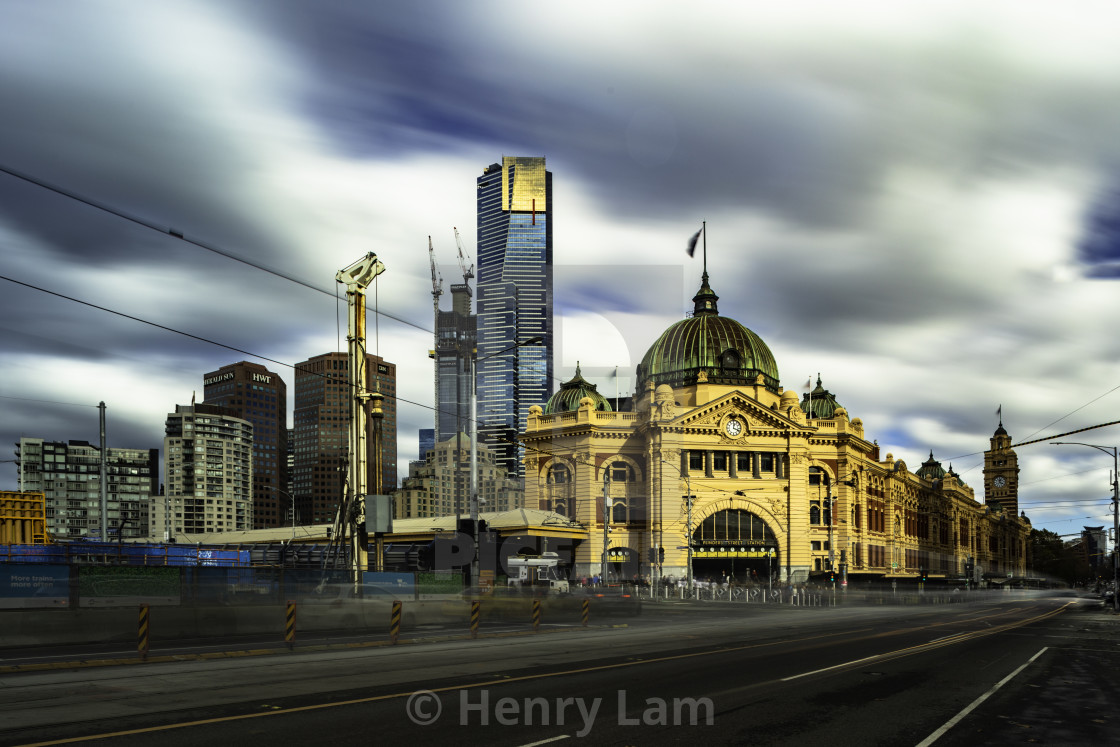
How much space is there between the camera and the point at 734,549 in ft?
311

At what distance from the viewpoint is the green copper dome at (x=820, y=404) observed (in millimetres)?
121625

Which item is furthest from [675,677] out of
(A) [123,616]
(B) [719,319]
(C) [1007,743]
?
(B) [719,319]

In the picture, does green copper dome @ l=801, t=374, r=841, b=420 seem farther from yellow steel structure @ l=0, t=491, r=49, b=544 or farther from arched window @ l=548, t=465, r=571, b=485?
yellow steel structure @ l=0, t=491, r=49, b=544

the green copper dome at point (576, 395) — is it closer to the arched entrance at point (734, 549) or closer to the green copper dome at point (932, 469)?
the arched entrance at point (734, 549)

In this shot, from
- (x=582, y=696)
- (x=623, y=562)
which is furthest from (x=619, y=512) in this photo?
(x=582, y=696)

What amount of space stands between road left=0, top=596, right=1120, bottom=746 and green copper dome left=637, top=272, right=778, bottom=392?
7647 centimetres

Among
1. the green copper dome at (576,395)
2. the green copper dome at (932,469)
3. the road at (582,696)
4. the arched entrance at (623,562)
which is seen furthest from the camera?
the green copper dome at (932,469)

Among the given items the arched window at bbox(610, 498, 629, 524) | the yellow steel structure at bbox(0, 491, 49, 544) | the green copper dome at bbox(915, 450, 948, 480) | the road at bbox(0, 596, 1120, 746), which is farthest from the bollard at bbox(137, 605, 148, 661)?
the green copper dome at bbox(915, 450, 948, 480)

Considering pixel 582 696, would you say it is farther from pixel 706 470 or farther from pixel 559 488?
pixel 559 488

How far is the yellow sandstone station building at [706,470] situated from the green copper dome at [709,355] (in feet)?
0.52

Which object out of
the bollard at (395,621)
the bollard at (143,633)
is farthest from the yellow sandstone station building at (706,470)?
the bollard at (143,633)

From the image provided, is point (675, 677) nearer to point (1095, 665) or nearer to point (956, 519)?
point (1095, 665)

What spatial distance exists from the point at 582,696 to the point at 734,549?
8191 centimetres

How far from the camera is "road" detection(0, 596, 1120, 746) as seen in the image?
12398 millimetres
